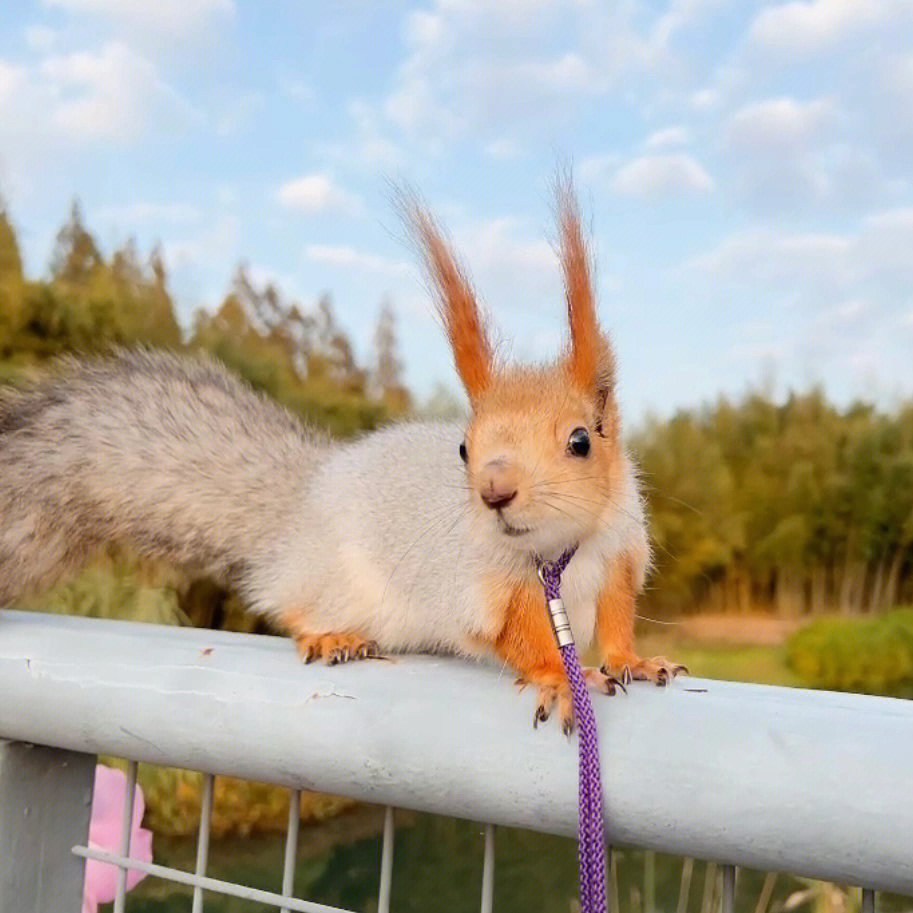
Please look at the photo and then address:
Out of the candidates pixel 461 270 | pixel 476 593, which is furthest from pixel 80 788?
pixel 461 270

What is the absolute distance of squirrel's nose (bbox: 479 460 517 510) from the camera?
59 cm

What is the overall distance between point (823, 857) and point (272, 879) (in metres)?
3.34

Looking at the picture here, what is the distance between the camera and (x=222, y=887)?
59 centimetres

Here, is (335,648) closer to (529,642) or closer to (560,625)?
(529,642)

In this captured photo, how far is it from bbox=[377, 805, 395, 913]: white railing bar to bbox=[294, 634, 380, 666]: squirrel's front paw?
0.31 feet

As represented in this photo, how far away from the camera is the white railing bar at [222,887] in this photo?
1.83 feet

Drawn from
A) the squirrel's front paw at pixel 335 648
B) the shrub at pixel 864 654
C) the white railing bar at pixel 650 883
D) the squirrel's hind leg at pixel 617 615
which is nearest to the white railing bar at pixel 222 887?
the squirrel's front paw at pixel 335 648

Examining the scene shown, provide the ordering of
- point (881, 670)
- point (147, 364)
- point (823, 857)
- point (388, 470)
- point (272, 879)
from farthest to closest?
1. point (881, 670)
2. point (272, 879)
3. point (147, 364)
4. point (388, 470)
5. point (823, 857)

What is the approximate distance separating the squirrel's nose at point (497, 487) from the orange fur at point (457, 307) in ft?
0.24

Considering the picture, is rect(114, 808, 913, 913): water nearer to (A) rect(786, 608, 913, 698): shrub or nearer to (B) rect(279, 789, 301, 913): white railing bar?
(A) rect(786, 608, 913, 698): shrub

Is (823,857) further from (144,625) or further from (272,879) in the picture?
(272,879)

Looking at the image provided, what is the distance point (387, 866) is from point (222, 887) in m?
0.10

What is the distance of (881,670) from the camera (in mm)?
5070

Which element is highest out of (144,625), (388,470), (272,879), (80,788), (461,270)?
(461,270)
